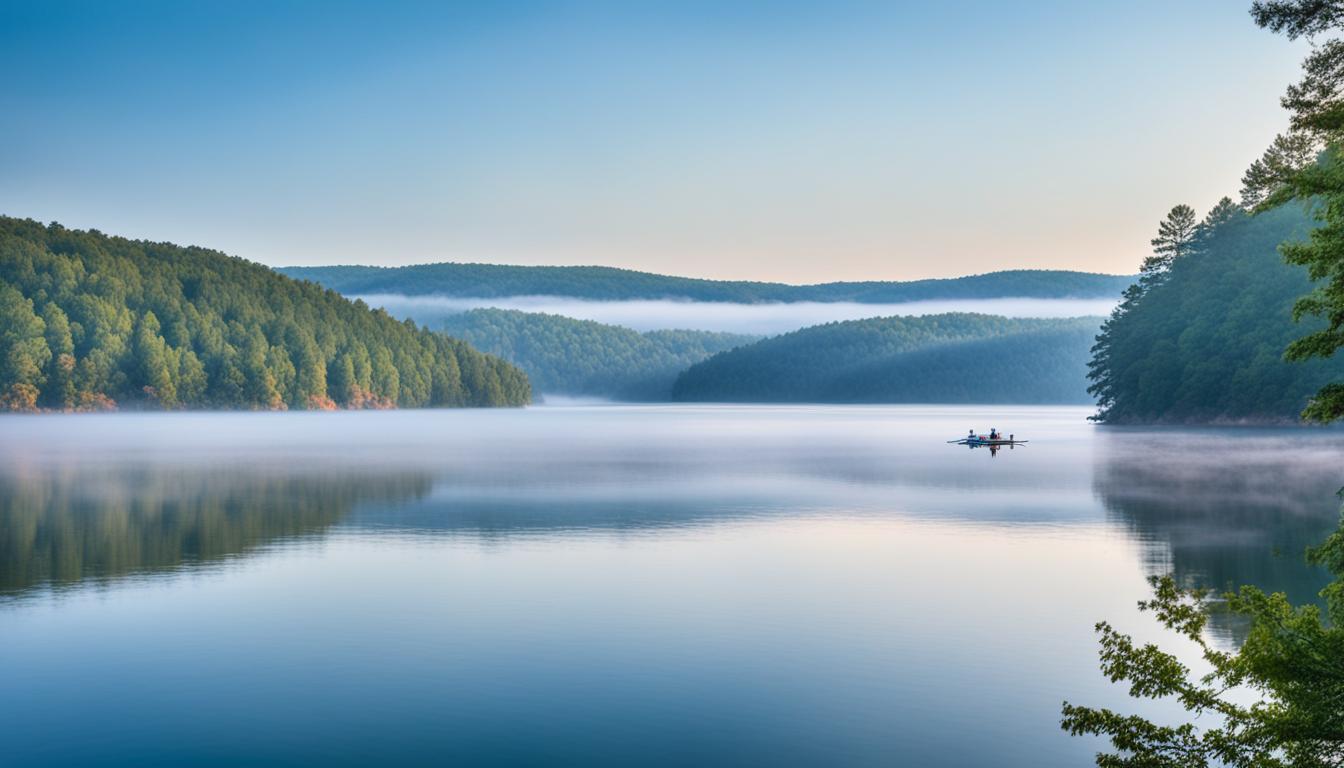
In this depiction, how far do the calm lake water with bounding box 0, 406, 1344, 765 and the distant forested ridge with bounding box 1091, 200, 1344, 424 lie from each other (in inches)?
2218

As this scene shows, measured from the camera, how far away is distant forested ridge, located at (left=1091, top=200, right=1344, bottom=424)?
11206 centimetres

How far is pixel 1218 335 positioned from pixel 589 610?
10407cm

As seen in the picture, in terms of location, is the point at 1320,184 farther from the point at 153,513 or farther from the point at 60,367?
the point at 60,367

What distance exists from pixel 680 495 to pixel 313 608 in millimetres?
28187

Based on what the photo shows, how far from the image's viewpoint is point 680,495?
52562 millimetres

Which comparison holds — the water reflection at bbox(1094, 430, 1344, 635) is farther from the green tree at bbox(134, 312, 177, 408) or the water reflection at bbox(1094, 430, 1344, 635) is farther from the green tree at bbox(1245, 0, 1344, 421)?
the green tree at bbox(134, 312, 177, 408)

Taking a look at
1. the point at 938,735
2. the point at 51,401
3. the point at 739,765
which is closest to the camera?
the point at 739,765

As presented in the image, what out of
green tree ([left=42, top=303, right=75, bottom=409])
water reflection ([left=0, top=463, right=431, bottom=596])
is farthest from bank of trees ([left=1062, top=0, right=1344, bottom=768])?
green tree ([left=42, top=303, right=75, bottom=409])

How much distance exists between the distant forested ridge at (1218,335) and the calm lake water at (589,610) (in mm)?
56342

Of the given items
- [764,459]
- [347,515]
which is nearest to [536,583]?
[347,515]

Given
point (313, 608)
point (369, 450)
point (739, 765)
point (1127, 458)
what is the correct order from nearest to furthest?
1. point (739, 765)
2. point (313, 608)
3. point (1127, 458)
4. point (369, 450)

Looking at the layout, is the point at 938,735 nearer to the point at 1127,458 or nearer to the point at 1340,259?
the point at 1340,259

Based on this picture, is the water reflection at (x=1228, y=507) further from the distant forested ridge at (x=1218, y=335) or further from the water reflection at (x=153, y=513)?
the water reflection at (x=153, y=513)

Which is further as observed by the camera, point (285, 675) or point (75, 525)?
point (75, 525)
